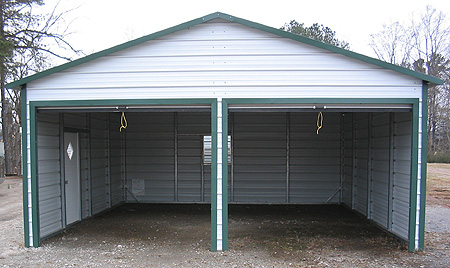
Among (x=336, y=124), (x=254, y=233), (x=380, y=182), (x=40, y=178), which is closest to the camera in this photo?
(x=40, y=178)

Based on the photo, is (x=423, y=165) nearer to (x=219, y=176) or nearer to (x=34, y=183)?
(x=219, y=176)

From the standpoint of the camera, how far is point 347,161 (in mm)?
8773

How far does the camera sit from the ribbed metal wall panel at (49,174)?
5785mm

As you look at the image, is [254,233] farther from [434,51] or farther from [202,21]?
[434,51]

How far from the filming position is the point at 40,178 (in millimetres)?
5750

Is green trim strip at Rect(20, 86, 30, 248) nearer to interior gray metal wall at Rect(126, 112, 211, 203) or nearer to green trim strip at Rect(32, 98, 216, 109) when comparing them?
green trim strip at Rect(32, 98, 216, 109)

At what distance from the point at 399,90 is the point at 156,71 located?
381 centimetres

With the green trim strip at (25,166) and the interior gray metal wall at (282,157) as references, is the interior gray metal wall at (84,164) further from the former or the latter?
the interior gray metal wall at (282,157)

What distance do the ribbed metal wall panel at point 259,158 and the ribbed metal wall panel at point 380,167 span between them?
2.56 metres

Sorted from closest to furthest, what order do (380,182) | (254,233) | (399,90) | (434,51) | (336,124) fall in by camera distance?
(399,90), (254,233), (380,182), (336,124), (434,51)

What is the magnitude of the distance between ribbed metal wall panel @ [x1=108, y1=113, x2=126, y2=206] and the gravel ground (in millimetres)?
860

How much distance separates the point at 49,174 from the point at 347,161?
6937 mm

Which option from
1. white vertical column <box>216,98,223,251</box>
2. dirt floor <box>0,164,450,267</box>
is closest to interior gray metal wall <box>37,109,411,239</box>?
dirt floor <box>0,164,450,267</box>

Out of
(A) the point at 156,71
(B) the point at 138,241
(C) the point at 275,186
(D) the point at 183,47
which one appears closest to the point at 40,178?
(B) the point at 138,241
